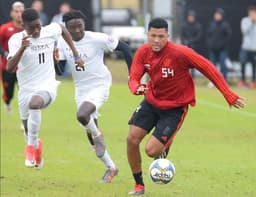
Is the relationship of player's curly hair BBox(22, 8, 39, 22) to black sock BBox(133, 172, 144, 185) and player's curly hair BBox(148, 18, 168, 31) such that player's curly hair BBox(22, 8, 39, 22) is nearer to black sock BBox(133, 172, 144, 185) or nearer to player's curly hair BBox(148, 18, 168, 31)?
player's curly hair BBox(148, 18, 168, 31)

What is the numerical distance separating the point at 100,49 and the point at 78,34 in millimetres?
408

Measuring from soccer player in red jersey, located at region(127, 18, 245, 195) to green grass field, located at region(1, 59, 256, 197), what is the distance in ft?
2.62

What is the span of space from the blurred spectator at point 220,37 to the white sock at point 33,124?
50.3 feet

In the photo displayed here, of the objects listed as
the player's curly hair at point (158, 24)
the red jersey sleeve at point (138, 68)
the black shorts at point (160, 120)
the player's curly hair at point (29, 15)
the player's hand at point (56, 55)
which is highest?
the player's curly hair at point (158, 24)

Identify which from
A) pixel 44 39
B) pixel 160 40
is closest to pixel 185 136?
pixel 44 39

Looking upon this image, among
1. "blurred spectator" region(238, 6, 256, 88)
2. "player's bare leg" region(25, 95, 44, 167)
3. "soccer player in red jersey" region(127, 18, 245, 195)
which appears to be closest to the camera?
"soccer player in red jersey" region(127, 18, 245, 195)

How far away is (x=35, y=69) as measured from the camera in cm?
1295

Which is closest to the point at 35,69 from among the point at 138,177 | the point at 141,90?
the point at 138,177

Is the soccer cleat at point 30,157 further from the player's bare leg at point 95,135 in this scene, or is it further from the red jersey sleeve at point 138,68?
the red jersey sleeve at point 138,68

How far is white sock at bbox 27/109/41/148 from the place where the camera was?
41.1 feet

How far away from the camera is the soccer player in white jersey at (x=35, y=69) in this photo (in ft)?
41.0

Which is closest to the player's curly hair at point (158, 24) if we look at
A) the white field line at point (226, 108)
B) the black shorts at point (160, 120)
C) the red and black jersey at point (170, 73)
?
the red and black jersey at point (170, 73)

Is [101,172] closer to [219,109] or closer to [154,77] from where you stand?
[154,77]

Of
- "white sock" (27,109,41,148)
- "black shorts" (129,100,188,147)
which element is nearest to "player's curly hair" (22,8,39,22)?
"white sock" (27,109,41,148)
